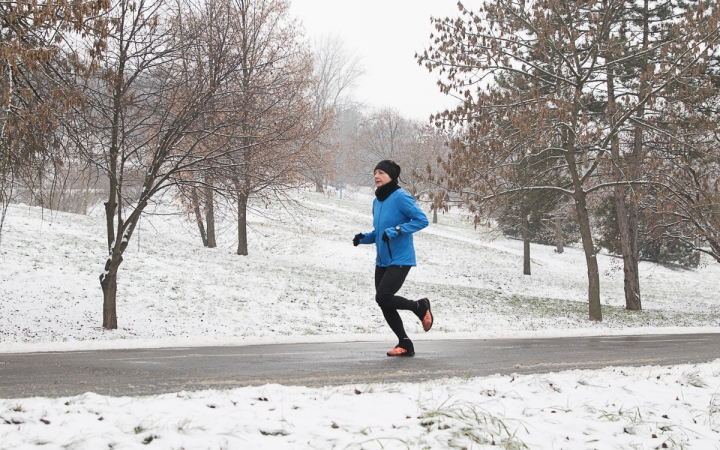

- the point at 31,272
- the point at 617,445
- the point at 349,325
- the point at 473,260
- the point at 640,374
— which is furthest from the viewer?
the point at 473,260

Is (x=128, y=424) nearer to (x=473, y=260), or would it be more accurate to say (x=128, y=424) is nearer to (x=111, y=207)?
(x=111, y=207)

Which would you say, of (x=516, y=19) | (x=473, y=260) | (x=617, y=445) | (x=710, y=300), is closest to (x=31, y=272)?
(x=516, y=19)

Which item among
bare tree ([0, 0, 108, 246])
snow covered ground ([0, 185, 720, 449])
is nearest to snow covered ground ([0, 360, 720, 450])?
snow covered ground ([0, 185, 720, 449])

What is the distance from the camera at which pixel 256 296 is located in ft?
57.1

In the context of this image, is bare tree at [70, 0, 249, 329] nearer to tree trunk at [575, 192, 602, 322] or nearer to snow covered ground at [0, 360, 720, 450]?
snow covered ground at [0, 360, 720, 450]

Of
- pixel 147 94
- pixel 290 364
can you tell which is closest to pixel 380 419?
pixel 290 364

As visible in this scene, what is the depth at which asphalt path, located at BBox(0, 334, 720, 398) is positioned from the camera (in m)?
4.69

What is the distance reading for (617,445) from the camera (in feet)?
10.6

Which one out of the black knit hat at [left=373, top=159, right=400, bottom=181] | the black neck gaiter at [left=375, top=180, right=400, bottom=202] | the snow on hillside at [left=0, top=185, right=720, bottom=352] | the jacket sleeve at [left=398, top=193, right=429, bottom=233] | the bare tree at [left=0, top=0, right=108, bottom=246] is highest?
the bare tree at [left=0, top=0, right=108, bottom=246]

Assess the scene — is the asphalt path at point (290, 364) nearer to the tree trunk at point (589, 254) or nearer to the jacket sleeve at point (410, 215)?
the jacket sleeve at point (410, 215)

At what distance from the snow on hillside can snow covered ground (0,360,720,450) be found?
16.0ft

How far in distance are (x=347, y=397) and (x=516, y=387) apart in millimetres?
1326

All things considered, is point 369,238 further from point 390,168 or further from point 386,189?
point 390,168

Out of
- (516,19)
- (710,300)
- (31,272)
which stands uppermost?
(516,19)
